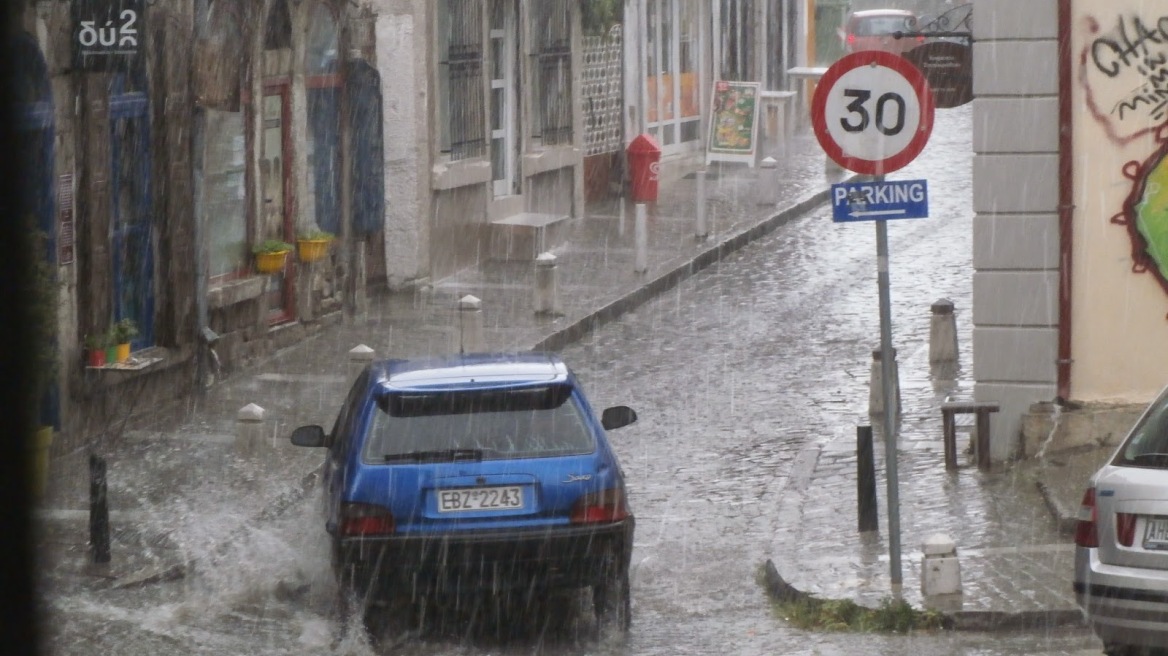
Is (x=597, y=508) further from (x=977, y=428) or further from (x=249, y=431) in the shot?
(x=249, y=431)

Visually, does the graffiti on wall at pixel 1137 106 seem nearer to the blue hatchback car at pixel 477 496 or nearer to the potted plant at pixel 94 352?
the blue hatchback car at pixel 477 496

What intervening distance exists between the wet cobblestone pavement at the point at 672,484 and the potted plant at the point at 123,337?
0.57 meters

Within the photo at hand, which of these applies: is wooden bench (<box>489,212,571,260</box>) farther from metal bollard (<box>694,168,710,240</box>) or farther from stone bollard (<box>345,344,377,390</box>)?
stone bollard (<box>345,344,377,390</box>)

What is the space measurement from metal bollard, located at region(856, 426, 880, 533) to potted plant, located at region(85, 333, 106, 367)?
598 centimetres

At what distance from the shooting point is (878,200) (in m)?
10.0

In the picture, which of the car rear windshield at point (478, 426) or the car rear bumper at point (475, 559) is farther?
the car rear windshield at point (478, 426)

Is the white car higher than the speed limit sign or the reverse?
the reverse

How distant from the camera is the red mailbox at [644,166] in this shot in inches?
1152

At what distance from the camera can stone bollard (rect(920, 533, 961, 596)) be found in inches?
381

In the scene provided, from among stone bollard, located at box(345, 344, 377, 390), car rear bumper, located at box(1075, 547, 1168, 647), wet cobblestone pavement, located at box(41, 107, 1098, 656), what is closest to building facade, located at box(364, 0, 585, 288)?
wet cobblestone pavement, located at box(41, 107, 1098, 656)

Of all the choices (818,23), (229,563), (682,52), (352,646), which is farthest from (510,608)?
(818,23)

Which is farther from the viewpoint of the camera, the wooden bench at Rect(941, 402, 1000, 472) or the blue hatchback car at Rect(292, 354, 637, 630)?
the wooden bench at Rect(941, 402, 1000, 472)

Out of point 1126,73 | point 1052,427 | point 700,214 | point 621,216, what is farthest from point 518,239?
point 1126,73

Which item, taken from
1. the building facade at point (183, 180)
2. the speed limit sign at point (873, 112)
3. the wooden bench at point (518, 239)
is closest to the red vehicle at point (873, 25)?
the wooden bench at point (518, 239)
